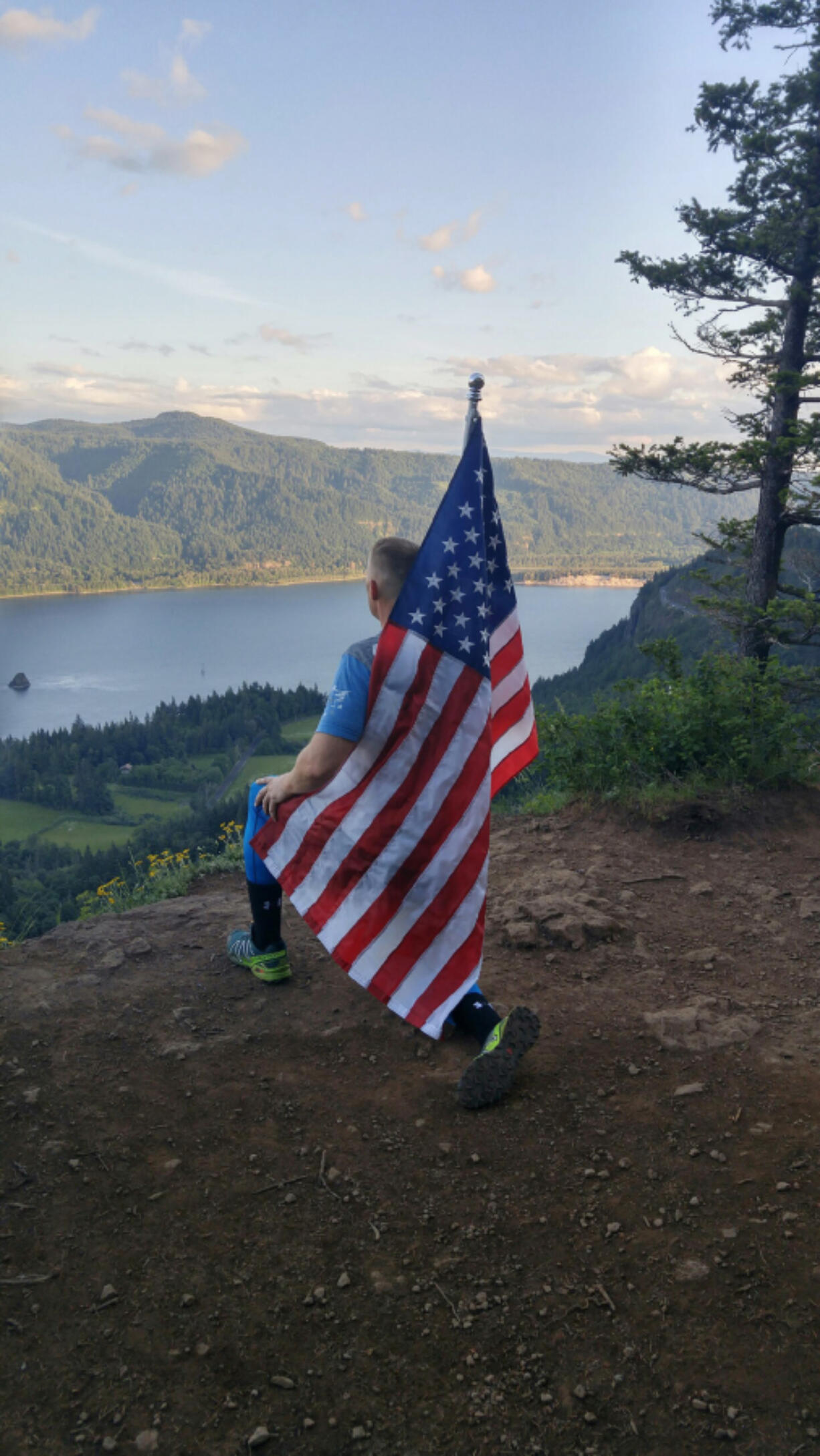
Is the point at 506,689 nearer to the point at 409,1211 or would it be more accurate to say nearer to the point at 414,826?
the point at 414,826

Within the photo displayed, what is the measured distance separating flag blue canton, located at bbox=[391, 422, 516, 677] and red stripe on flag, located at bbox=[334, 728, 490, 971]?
Answer: 37cm

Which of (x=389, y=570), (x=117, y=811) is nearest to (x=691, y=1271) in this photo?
(x=389, y=570)

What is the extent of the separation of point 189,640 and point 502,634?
143804 millimetres

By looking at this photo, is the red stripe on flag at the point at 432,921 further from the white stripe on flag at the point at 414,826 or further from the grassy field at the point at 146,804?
the grassy field at the point at 146,804

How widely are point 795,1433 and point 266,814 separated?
2.53 m

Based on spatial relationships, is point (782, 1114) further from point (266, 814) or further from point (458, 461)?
point (458, 461)

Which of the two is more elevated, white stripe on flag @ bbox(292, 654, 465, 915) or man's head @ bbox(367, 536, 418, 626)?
man's head @ bbox(367, 536, 418, 626)

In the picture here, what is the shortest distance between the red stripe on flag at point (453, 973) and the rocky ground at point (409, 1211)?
0.83 ft

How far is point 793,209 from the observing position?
11039 mm

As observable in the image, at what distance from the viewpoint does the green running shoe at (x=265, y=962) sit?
394 cm

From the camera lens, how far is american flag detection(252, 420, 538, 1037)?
3.21 metres

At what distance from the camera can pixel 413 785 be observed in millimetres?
3244

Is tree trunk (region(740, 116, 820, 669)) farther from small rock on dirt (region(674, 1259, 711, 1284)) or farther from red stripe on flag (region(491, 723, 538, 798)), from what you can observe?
small rock on dirt (region(674, 1259, 711, 1284))

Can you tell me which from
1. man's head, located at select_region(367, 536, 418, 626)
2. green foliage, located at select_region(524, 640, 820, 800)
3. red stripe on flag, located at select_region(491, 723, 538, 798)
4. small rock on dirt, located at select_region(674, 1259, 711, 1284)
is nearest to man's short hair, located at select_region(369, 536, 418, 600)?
man's head, located at select_region(367, 536, 418, 626)
